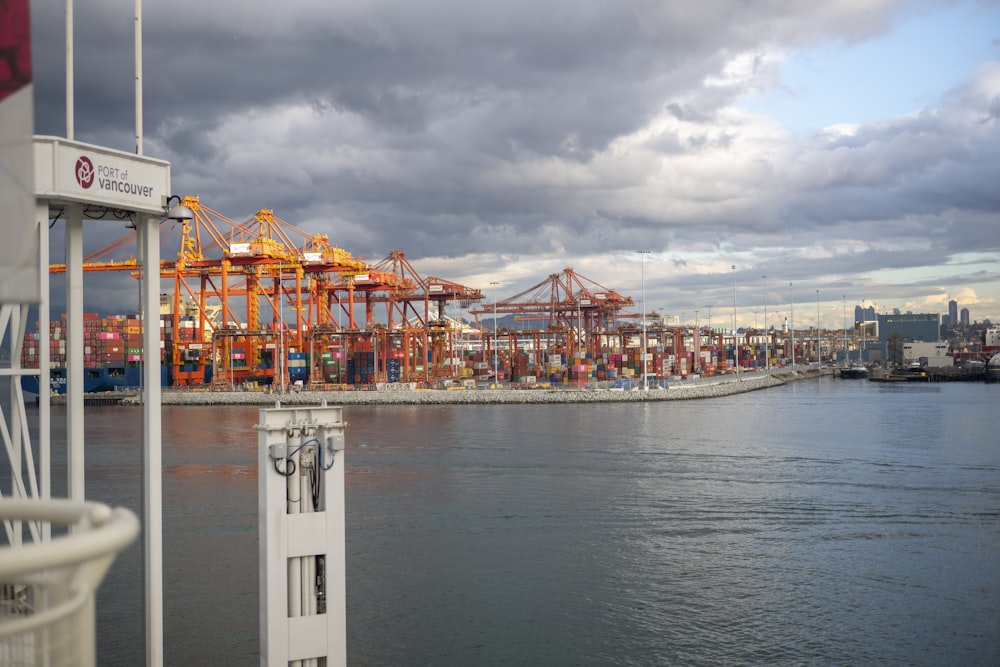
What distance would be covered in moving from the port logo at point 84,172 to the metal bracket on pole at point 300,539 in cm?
186

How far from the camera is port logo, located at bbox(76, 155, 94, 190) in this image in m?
5.12

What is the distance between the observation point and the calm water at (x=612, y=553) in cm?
847

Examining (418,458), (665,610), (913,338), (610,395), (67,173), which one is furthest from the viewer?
(913,338)

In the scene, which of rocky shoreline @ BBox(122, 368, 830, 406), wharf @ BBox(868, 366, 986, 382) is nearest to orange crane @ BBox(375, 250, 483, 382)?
rocky shoreline @ BBox(122, 368, 830, 406)

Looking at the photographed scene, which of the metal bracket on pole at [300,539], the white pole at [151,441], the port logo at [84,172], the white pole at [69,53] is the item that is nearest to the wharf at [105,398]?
the white pole at [151,441]

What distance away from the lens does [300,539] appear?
5.84 m

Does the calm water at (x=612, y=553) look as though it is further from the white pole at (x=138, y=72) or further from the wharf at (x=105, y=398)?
the wharf at (x=105, y=398)

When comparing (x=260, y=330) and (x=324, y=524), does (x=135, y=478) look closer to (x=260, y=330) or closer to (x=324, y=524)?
(x=324, y=524)

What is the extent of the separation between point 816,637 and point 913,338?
132m

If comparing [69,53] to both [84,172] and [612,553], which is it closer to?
[84,172]

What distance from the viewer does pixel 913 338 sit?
126625 millimetres

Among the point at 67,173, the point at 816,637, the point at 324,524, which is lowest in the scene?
the point at 816,637

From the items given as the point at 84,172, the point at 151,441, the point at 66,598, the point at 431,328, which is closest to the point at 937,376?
the point at 431,328

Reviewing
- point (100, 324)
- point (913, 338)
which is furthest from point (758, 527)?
point (913, 338)
